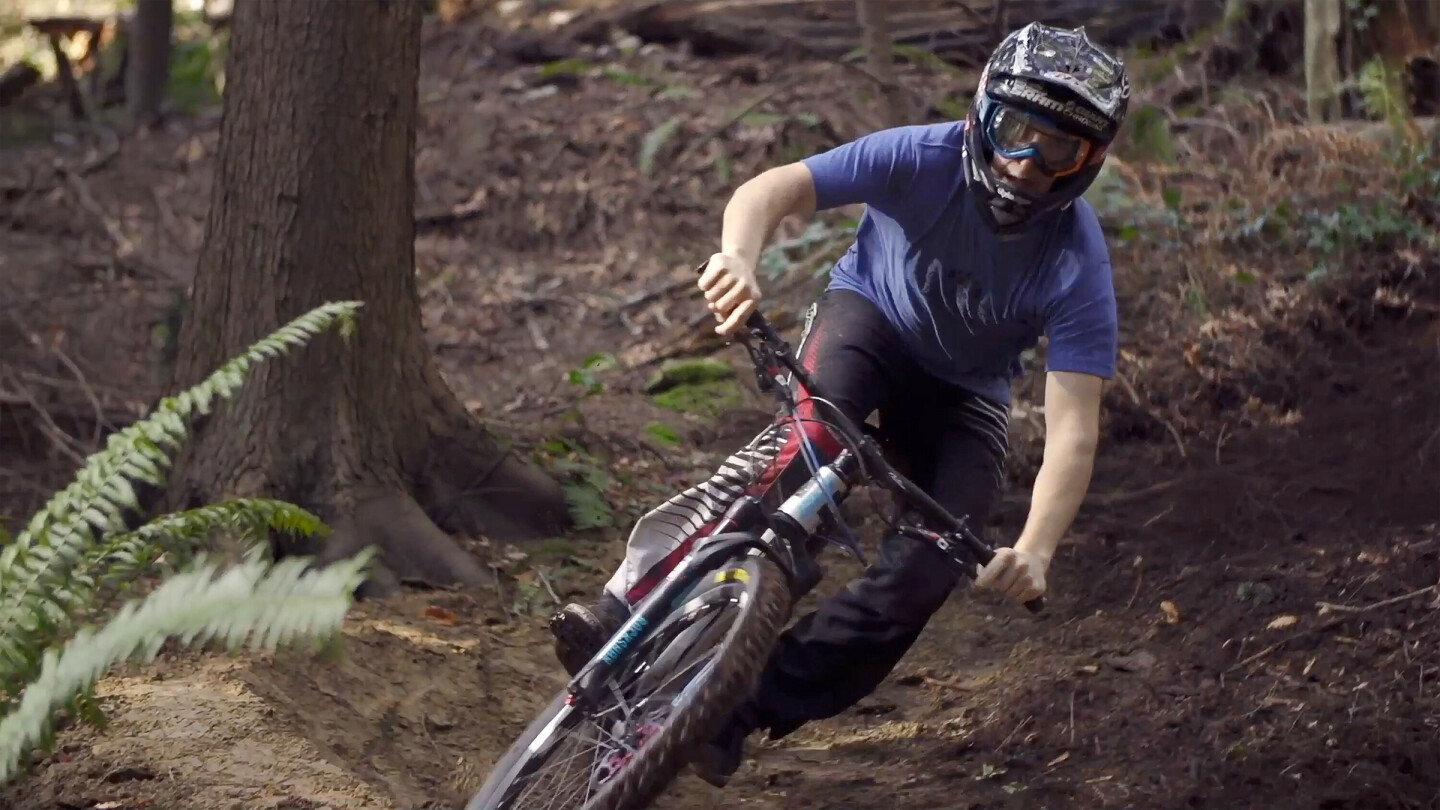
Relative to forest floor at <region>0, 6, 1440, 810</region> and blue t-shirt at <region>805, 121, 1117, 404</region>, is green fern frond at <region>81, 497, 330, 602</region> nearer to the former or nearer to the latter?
forest floor at <region>0, 6, 1440, 810</region>

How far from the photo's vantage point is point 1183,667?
552 cm

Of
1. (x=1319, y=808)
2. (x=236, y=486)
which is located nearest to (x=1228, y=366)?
(x=1319, y=808)

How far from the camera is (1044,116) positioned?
157 inches

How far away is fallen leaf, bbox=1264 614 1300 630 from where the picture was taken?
562 cm

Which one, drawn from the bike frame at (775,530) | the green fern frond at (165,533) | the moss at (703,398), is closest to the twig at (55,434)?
the green fern frond at (165,533)

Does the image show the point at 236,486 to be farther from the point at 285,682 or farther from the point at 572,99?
the point at 572,99

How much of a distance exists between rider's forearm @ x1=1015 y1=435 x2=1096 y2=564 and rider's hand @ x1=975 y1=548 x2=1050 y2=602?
10cm

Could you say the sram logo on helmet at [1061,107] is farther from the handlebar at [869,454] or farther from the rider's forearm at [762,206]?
the handlebar at [869,454]

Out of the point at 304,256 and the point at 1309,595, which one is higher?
the point at 304,256

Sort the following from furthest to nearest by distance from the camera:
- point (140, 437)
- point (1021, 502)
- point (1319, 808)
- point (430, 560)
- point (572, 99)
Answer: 1. point (572, 99)
2. point (1021, 502)
3. point (430, 560)
4. point (1319, 808)
5. point (140, 437)

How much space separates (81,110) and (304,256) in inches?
437

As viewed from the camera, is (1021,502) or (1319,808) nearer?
(1319,808)

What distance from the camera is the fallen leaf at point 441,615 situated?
5656mm

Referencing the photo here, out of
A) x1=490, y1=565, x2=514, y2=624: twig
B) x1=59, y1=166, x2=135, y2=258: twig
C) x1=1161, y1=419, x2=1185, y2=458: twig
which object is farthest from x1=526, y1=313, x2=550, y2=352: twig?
x1=1161, y1=419, x2=1185, y2=458: twig
